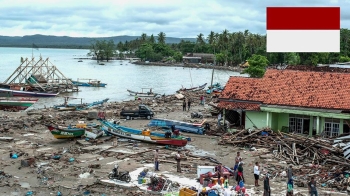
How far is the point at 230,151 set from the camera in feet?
83.2

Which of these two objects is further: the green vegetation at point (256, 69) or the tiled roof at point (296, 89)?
the green vegetation at point (256, 69)

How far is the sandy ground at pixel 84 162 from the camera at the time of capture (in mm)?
18891

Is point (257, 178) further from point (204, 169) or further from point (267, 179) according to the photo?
point (204, 169)

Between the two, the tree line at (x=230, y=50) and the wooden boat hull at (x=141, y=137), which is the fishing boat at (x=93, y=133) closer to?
the wooden boat hull at (x=141, y=137)

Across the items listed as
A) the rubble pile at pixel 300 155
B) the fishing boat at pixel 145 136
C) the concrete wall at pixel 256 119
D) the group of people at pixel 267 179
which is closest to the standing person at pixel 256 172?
the group of people at pixel 267 179

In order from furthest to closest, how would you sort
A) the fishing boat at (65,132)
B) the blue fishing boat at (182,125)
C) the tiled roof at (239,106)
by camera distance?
the blue fishing boat at (182,125)
the tiled roof at (239,106)
the fishing boat at (65,132)

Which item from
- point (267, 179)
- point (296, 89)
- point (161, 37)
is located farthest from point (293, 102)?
point (161, 37)

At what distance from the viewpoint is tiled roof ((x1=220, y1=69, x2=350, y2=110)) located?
27016mm

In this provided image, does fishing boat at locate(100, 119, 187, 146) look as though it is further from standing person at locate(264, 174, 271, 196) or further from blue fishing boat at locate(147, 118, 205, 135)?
standing person at locate(264, 174, 271, 196)

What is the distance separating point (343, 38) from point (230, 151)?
92777mm

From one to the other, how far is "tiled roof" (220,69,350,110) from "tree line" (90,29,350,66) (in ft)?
187

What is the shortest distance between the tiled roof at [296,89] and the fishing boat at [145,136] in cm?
587

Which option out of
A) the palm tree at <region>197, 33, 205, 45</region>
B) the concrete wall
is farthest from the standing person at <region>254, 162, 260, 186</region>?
the palm tree at <region>197, 33, 205, 45</region>

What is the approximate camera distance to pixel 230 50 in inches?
5217
